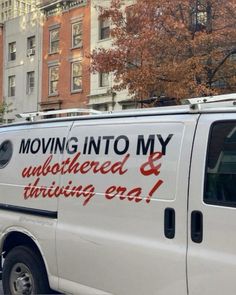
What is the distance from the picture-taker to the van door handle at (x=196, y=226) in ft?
10.9

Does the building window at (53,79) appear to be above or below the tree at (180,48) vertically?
above

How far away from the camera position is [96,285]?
4016 mm

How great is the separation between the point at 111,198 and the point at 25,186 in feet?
4.11

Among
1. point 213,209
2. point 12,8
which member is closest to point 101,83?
point 12,8

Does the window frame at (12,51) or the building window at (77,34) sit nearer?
the building window at (77,34)

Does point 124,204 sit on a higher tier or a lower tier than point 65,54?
lower

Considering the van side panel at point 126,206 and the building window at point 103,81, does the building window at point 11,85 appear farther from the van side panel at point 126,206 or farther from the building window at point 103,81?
the van side panel at point 126,206

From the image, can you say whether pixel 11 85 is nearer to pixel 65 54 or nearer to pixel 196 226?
pixel 65 54

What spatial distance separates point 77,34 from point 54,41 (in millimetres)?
2667

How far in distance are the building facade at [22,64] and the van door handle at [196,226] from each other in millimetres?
30058

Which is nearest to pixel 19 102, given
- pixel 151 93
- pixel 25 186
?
pixel 151 93

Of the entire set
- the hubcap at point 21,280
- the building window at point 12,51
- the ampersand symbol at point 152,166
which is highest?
the building window at point 12,51

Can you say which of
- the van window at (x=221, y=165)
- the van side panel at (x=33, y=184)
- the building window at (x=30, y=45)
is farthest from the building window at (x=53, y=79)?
the van window at (x=221, y=165)

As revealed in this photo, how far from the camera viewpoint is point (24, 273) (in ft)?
15.9
